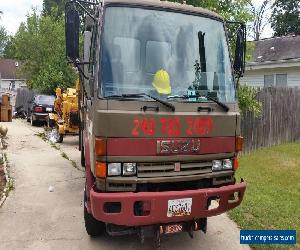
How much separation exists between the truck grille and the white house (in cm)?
1410

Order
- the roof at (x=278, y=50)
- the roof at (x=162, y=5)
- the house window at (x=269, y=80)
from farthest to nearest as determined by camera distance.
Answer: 1. the house window at (x=269, y=80)
2. the roof at (x=278, y=50)
3. the roof at (x=162, y=5)

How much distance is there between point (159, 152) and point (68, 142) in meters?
10.9

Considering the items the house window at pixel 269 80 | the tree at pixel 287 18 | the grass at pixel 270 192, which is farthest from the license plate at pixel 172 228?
the tree at pixel 287 18

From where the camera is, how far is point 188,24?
5.11 metres

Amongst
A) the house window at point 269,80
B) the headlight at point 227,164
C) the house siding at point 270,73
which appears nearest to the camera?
the headlight at point 227,164

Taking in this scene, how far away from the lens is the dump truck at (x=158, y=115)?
14.4 feet

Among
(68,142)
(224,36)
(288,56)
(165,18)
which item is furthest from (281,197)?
(288,56)

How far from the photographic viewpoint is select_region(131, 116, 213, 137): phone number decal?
173 inches

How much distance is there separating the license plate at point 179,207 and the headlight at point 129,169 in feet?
1.69

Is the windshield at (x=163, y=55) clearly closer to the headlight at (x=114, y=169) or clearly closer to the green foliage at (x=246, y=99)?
the headlight at (x=114, y=169)

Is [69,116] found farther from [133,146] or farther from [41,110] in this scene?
[133,146]

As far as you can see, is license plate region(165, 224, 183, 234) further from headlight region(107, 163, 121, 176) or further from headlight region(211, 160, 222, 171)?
headlight region(107, 163, 121, 176)

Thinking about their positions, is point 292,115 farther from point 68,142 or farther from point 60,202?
point 60,202

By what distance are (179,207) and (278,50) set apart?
17.9 metres
